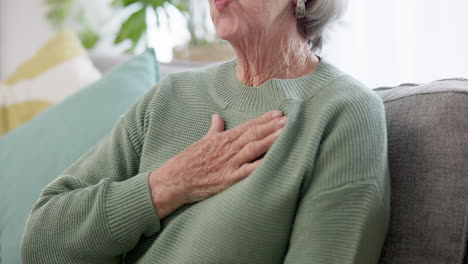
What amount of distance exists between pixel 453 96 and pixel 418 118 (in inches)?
2.8

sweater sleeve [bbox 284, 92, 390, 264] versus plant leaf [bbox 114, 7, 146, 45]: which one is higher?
sweater sleeve [bbox 284, 92, 390, 264]

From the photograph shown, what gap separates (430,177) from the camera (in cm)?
108

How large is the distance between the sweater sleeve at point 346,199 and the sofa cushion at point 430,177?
0.15ft

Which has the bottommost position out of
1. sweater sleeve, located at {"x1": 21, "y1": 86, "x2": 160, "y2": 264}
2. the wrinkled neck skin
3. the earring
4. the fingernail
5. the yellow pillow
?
the yellow pillow

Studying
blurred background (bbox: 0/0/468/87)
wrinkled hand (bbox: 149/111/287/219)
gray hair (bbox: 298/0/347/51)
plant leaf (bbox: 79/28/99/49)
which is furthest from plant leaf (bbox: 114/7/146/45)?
wrinkled hand (bbox: 149/111/287/219)

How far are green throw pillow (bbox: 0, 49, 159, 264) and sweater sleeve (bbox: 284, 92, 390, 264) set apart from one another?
0.82 metres

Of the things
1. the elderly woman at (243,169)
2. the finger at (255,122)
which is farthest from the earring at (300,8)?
the finger at (255,122)

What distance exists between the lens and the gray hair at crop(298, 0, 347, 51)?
1.31m

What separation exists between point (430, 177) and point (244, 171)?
32 centimetres

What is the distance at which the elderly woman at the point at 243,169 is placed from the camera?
106cm

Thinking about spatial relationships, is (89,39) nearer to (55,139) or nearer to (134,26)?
(134,26)

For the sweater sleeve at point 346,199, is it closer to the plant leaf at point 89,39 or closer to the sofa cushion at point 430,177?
the sofa cushion at point 430,177

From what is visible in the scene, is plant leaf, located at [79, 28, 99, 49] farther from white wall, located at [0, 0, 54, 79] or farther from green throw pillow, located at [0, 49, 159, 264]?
green throw pillow, located at [0, 49, 159, 264]

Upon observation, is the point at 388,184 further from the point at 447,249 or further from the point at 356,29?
the point at 356,29
